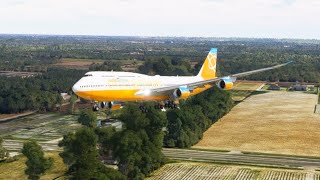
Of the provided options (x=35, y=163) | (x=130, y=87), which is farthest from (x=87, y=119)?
(x=130, y=87)

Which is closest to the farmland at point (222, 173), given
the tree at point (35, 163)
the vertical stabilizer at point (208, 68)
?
the vertical stabilizer at point (208, 68)

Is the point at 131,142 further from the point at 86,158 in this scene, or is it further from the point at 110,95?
the point at 110,95

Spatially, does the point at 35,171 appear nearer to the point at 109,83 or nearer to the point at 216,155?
the point at 109,83

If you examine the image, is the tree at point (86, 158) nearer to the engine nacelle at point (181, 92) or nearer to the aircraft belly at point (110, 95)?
the aircraft belly at point (110, 95)

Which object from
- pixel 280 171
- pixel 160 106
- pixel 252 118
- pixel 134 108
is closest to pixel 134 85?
pixel 160 106

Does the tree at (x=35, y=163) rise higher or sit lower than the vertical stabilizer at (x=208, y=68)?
lower

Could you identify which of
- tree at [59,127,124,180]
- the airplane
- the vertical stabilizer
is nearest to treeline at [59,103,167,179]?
tree at [59,127,124,180]

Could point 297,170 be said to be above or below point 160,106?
below
